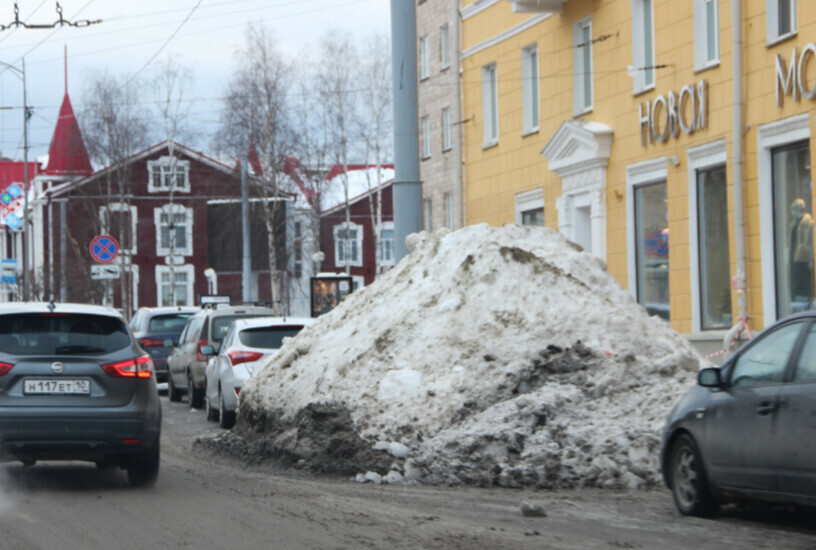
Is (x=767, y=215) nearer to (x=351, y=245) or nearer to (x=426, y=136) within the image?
(x=426, y=136)

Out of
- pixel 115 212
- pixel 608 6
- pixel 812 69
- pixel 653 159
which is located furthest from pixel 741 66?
pixel 115 212

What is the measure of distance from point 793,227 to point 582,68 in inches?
295

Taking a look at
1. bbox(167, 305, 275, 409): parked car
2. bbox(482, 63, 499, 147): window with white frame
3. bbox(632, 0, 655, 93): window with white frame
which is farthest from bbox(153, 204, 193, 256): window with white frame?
bbox(632, 0, 655, 93): window with white frame

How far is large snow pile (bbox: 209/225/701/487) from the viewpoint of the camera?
1152cm

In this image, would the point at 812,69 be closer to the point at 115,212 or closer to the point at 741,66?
the point at 741,66

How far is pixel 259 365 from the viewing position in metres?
16.5

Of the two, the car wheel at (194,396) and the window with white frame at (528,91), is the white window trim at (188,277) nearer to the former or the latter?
the window with white frame at (528,91)

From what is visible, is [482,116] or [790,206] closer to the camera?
[790,206]

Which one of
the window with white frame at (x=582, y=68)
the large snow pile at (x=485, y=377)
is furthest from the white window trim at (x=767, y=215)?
the window with white frame at (x=582, y=68)

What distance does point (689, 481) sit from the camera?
31.2 ft

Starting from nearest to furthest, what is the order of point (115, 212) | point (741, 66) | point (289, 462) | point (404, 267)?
1. point (289, 462)
2. point (404, 267)
3. point (741, 66)
4. point (115, 212)

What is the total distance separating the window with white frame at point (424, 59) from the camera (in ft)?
132

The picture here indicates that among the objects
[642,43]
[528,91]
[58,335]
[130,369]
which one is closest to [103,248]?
[528,91]

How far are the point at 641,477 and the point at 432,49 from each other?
1186 inches
